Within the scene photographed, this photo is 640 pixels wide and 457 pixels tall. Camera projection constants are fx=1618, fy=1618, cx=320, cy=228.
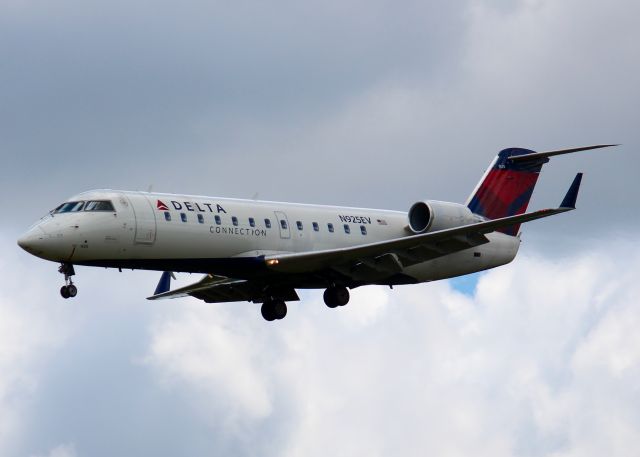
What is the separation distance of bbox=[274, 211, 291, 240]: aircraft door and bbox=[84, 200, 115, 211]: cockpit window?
5790mm

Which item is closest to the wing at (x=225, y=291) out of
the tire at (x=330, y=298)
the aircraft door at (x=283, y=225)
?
the tire at (x=330, y=298)

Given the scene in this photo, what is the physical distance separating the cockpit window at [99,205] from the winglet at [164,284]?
9.85m

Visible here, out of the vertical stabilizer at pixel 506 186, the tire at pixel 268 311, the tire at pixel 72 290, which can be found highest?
the vertical stabilizer at pixel 506 186

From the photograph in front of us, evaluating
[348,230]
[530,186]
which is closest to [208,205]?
[348,230]

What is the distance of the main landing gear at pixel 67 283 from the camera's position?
47125 millimetres

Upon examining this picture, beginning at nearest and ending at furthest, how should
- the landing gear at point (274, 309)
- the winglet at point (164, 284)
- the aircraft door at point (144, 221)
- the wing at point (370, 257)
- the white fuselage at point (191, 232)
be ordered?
the white fuselage at point (191, 232) → the aircraft door at point (144, 221) → the wing at point (370, 257) → the landing gear at point (274, 309) → the winglet at point (164, 284)

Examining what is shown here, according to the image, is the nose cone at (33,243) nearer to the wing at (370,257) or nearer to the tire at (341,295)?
the wing at (370,257)

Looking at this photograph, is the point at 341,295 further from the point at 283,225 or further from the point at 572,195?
the point at 572,195

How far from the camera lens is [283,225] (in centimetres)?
5119

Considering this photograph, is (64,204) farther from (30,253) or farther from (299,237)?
(299,237)

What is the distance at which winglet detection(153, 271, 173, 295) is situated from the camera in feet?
189

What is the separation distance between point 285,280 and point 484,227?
6.94 meters

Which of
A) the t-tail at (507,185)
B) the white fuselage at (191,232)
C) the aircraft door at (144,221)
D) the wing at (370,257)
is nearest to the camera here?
the white fuselage at (191,232)

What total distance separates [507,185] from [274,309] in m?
9.82
